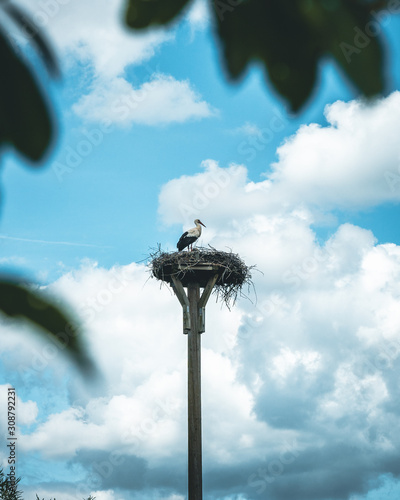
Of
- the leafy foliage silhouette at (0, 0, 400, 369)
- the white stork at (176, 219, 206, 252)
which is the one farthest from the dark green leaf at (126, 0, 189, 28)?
the white stork at (176, 219, 206, 252)

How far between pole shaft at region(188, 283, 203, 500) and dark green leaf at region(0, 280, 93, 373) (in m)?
8.21

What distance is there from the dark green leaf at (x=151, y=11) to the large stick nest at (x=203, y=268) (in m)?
8.43

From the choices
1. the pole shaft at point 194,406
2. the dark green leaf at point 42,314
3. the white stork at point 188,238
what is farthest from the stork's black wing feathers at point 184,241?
the dark green leaf at point 42,314

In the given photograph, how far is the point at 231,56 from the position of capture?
469mm

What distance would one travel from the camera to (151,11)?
1.59 ft

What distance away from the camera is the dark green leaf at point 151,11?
1.56 ft

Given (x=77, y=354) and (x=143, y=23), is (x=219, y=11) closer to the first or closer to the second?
(x=143, y=23)

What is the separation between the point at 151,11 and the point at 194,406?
8.31 meters

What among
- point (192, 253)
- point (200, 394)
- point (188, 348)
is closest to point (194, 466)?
point (200, 394)

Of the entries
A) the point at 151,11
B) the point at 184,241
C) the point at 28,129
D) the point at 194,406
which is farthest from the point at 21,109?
the point at 184,241

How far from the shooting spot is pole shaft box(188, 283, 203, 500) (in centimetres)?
824

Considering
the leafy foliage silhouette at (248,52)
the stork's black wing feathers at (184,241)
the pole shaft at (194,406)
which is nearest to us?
the leafy foliage silhouette at (248,52)

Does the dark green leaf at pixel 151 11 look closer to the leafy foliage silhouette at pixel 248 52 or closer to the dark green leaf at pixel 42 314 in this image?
the leafy foliage silhouette at pixel 248 52

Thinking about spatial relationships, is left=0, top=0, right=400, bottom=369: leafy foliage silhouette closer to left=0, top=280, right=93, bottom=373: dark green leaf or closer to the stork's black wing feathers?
left=0, top=280, right=93, bottom=373: dark green leaf
